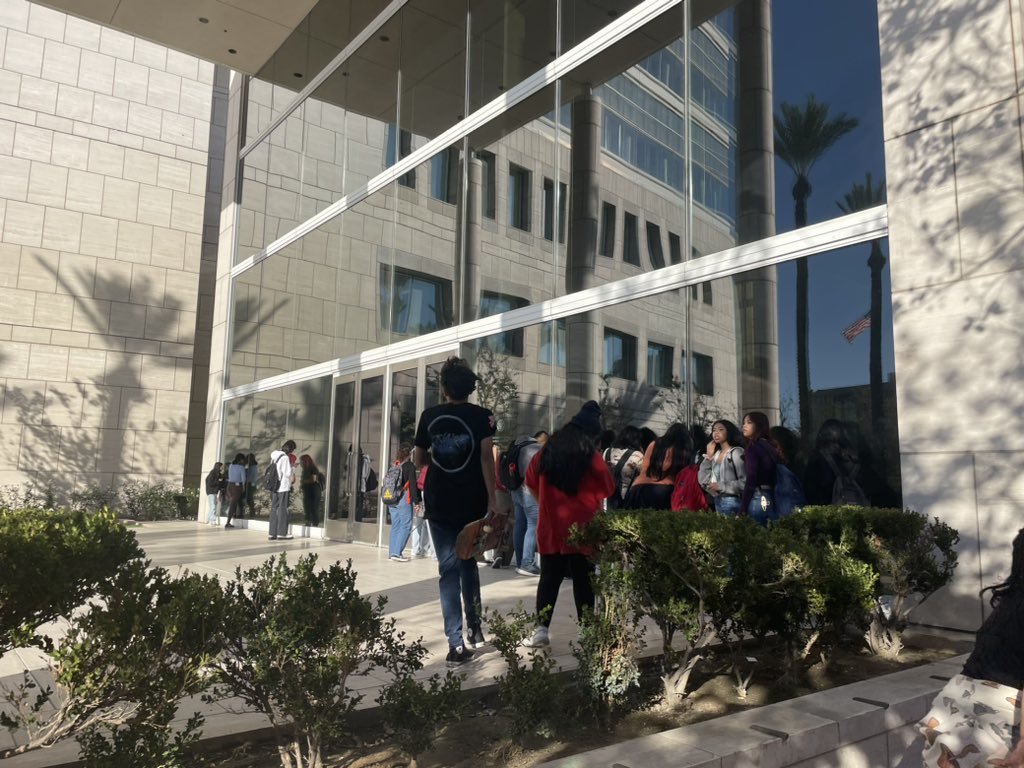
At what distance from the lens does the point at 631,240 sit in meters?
9.40

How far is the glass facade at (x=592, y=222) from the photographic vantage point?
733 centimetres

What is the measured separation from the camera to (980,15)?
19.7ft

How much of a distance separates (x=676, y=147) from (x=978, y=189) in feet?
12.4

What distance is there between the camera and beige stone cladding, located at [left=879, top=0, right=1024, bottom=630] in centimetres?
560

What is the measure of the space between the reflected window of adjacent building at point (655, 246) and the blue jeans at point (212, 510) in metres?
14.7

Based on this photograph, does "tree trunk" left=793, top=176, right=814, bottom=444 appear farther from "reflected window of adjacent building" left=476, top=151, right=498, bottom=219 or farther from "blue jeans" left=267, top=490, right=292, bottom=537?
"blue jeans" left=267, top=490, right=292, bottom=537

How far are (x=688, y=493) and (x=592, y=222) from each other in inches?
186

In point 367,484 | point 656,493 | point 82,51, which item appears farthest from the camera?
point 82,51

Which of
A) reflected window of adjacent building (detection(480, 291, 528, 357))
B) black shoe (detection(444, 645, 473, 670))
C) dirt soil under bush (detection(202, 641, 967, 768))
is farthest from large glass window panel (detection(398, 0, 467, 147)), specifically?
dirt soil under bush (detection(202, 641, 967, 768))

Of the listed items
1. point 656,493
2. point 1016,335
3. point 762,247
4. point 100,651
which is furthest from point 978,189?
point 100,651

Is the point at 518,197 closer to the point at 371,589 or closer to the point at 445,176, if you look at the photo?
the point at 445,176

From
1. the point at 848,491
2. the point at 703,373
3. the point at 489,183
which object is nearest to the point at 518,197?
the point at 489,183

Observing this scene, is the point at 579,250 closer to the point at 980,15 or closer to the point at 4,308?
the point at 980,15

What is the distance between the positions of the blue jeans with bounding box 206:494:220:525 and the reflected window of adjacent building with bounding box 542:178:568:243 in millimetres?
13146
